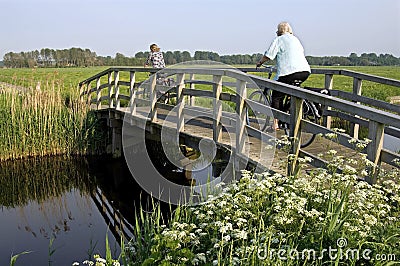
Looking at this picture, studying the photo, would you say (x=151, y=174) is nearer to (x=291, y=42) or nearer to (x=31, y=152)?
(x=31, y=152)

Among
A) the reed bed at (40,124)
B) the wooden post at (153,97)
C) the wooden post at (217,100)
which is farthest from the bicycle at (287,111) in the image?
the reed bed at (40,124)

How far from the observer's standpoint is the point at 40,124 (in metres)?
10.7

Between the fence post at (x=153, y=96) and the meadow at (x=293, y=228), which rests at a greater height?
the fence post at (x=153, y=96)

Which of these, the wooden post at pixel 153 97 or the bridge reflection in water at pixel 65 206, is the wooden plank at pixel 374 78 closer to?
the wooden post at pixel 153 97

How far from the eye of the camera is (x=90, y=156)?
37.8ft

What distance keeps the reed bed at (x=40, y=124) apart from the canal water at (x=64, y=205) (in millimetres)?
313

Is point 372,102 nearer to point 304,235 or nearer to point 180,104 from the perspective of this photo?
point 180,104

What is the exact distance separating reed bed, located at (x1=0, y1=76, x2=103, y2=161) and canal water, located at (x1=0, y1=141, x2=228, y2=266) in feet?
1.03

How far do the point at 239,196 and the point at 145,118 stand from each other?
5.88 metres

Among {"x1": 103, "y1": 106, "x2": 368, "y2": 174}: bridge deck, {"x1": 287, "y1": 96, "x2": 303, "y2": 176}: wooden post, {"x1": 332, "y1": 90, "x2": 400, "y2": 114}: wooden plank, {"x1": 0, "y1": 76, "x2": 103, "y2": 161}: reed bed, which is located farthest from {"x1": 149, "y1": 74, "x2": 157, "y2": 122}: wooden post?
{"x1": 287, "y1": 96, "x2": 303, "y2": 176}: wooden post

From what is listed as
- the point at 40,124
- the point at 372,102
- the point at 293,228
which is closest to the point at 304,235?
the point at 293,228

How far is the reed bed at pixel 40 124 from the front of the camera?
10484mm

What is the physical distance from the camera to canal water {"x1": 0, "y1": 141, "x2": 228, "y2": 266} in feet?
20.4

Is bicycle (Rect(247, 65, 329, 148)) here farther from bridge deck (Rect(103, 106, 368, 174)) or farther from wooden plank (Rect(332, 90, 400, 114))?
wooden plank (Rect(332, 90, 400, 114))
